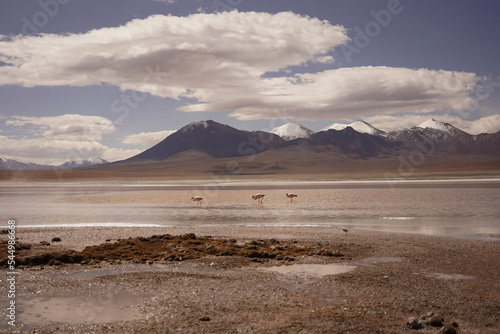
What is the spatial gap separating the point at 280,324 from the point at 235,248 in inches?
265

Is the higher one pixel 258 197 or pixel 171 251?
pixel 258 197

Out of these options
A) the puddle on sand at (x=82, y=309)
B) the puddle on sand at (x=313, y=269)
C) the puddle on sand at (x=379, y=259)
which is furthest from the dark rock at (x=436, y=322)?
the puddle on sand at (x=82, y=309)

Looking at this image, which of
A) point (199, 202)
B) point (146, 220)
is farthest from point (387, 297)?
point (199, 202)

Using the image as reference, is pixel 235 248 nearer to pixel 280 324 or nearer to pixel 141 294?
pixel 141 294

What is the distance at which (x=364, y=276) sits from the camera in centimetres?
1015

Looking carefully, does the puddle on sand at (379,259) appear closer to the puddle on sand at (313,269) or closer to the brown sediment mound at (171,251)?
the brown sediment mound at (171,251)

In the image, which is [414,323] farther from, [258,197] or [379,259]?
[258,197]

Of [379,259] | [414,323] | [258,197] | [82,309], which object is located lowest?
[379,259]

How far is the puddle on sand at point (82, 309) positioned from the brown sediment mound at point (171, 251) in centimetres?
361

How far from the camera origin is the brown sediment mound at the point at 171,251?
1209cm

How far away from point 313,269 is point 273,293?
259 cm

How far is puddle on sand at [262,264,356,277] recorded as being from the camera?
10766 millimetres

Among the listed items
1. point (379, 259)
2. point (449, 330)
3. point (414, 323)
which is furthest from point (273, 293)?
point (379, 259)

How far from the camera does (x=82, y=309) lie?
793 cm
